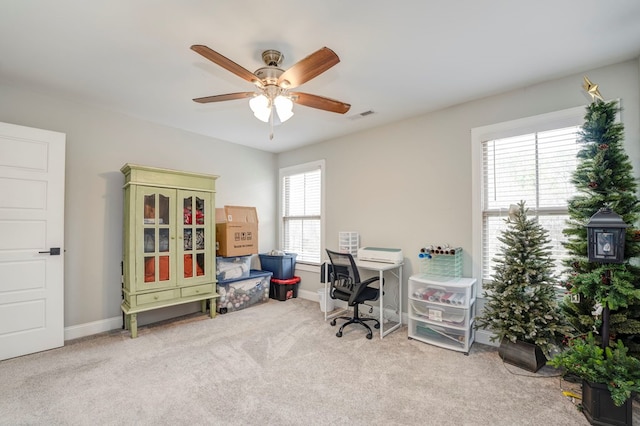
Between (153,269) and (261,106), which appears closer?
(261,106)

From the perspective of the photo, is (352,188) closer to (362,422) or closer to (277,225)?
(277,225)

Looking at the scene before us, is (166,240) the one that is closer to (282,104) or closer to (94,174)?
(94,174)

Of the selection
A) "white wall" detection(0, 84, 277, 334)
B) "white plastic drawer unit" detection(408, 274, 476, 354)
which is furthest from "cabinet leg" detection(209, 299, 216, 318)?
"white plastic drawer unit" detection(408, 274, 476, 354)

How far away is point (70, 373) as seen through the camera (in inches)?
93.8

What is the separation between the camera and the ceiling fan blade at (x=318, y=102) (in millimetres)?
2211

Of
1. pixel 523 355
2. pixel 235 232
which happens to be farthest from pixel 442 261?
pixel 235 232

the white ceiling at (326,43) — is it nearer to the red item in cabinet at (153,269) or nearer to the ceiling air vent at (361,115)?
the ceiling air vent at (361,115)

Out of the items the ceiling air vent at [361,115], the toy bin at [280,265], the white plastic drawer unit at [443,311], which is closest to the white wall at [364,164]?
the white plastic drawer unit at [443,311]

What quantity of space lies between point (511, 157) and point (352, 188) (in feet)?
6.53

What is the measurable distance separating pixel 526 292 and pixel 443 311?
78 cm

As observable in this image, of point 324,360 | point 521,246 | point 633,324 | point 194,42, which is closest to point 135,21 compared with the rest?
point 194,42

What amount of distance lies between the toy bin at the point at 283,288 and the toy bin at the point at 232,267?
22.8 inches

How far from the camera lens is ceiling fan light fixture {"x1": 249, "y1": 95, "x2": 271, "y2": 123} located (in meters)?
2.05

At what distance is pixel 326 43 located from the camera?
84.0 inches
